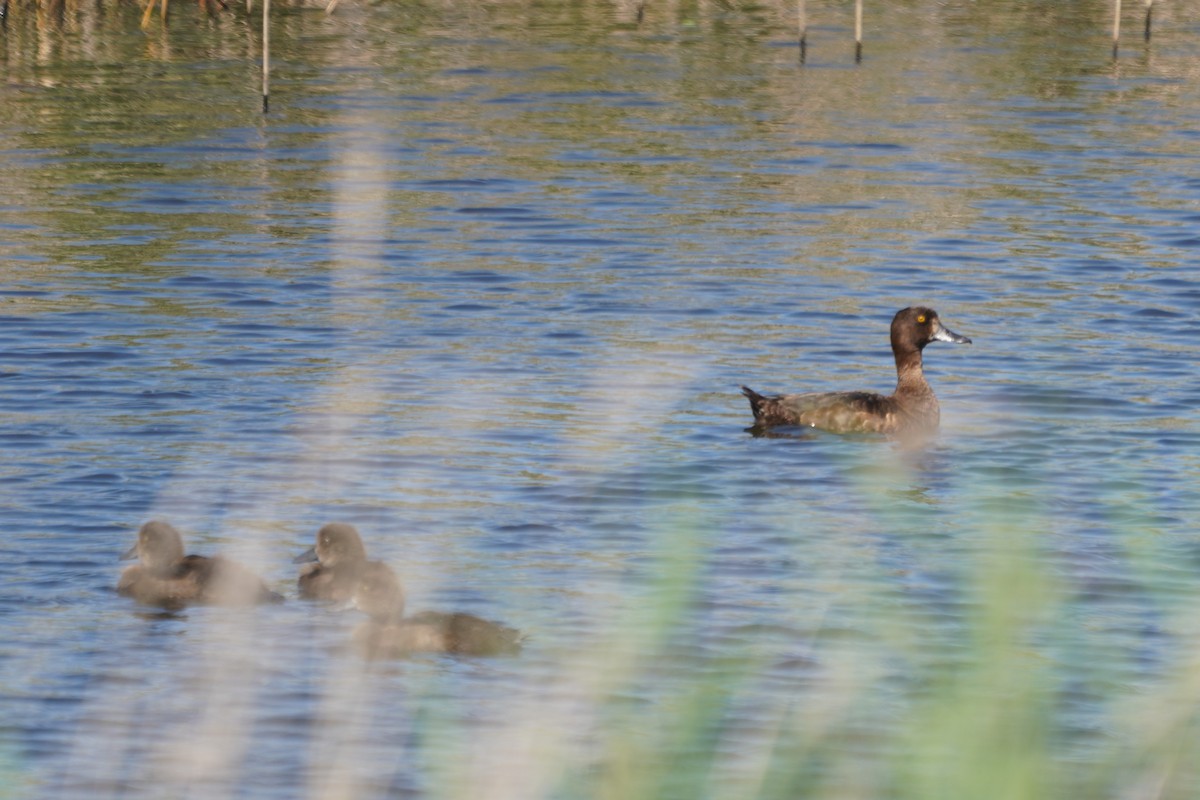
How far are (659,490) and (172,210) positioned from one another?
12.9m

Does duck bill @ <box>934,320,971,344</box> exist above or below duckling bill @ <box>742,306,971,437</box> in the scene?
above

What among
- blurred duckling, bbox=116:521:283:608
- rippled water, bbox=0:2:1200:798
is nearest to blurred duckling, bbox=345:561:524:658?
rippled water, bbox=0:2:1200:798

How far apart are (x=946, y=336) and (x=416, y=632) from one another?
7.04 meters

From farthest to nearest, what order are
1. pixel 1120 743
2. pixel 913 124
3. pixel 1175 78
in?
pixel 1175 78 → pixel 913 124 → pixel 1120 743

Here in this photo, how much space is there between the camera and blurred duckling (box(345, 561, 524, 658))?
1073 cm

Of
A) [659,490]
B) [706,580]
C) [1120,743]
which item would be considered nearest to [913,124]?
[659,490]

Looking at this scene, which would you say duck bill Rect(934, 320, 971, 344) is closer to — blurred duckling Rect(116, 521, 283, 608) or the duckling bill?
the duckling bill

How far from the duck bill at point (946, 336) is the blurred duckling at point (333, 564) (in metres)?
6.10

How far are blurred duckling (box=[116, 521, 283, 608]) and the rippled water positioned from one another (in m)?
0.13

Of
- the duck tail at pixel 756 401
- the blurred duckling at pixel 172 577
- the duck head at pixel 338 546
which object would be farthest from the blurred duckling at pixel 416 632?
the duck tail at pixel 756 401

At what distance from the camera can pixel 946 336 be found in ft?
55.4

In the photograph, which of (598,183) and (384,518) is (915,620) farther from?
(598,183)

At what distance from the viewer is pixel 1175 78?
121 ft

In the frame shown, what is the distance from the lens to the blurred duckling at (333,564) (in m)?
11.3
